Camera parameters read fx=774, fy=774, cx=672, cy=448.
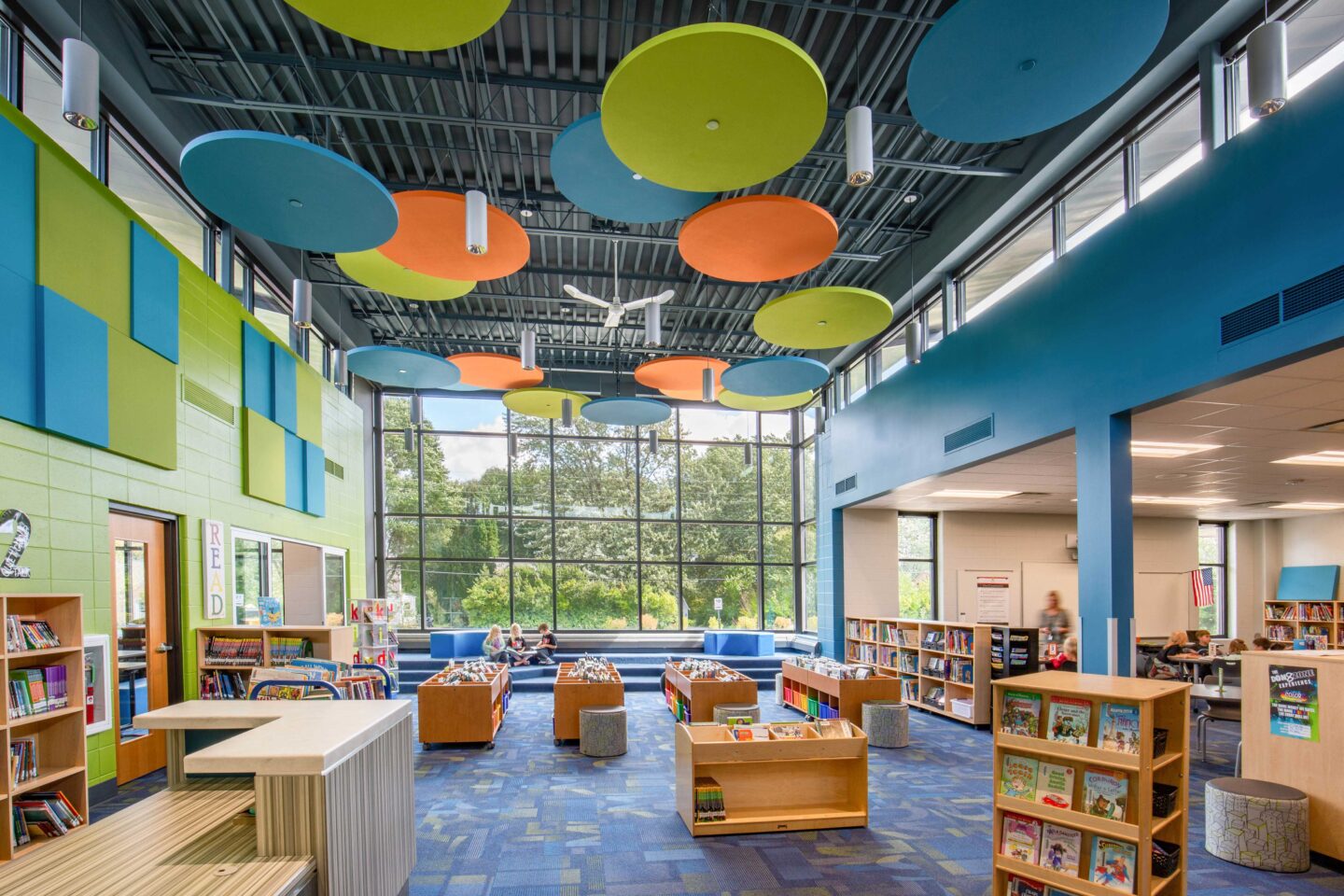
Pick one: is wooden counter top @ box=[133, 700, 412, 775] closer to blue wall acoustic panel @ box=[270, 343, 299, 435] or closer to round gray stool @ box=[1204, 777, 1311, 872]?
round gray stool @ box=[1204, 777, 1311, 872]

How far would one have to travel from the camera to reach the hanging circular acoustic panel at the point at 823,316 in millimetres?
7344

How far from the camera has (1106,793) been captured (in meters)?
3.85

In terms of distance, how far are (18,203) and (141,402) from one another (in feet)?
6.93

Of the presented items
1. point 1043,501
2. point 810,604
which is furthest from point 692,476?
point 1043,501

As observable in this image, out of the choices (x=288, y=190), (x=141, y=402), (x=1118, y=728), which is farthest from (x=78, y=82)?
(x=1118, y=728)

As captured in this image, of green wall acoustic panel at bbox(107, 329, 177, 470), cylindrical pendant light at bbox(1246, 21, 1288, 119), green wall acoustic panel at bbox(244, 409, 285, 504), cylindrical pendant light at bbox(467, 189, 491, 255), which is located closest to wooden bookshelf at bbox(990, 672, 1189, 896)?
cylindrical pendant light at bbox(1246, 21, 1288, 119)

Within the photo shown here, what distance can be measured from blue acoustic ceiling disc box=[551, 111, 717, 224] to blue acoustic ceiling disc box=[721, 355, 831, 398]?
2767 millimetres

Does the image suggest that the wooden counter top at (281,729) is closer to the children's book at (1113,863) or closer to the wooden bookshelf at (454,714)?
the children's book at (1113,863)

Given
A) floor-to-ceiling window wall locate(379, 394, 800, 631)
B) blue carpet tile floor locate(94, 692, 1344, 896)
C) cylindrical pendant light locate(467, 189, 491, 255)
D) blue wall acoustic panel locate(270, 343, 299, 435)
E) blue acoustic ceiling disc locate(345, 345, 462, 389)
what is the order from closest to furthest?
blue carpet tile floor locate(94, 692, 1344, 896) < cylindrical pendant light locate(467, 189, 491, 255) < blue acoustic ceiling disc locate(345, 345, 462, 389) < blue wall acoustic panel locate(270, 343, 299, 435) < floor-to-ceiling window wall locate(379, 394, 800, 631)

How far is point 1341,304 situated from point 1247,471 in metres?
6.04

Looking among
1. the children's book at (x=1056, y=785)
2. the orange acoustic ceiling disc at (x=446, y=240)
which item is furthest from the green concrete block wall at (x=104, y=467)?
the children's book at (x=1056, y=785)

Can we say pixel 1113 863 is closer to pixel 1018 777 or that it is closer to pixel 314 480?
pixel 1018 777

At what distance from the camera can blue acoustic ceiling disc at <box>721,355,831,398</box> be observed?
912 cm

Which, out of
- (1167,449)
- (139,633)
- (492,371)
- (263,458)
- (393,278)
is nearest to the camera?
(139,633)
